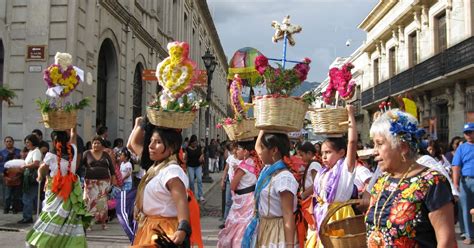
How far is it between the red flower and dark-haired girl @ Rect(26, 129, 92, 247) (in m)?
3.92

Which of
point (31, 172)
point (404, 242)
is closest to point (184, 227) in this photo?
point (404, 242)

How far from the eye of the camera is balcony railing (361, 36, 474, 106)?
1997 centimetres

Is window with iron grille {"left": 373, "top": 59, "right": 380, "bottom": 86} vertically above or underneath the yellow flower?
above

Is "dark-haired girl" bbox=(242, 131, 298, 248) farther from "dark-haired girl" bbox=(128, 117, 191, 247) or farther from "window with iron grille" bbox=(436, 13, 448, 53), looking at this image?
"window with iron grille" bbox=(436, 13, 448, 53)

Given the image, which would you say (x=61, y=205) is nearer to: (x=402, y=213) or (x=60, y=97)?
(x=60, y=97)

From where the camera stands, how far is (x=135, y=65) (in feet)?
65.5

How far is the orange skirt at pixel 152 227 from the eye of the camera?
11.0 feet

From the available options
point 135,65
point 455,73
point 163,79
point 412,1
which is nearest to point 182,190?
point 163,79

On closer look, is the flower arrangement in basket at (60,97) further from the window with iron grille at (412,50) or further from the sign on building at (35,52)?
the window with iron grille at (412,50)

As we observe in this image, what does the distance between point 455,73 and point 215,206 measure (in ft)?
40.5

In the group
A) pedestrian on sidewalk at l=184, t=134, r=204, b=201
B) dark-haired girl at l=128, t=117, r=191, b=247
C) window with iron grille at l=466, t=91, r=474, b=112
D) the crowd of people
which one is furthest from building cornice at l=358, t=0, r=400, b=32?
dark-haired girl at l=128, t=117, r=191, b=247

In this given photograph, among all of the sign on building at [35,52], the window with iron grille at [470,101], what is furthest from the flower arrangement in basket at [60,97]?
the window with iron grille at [470,101]

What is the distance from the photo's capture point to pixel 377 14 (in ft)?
116

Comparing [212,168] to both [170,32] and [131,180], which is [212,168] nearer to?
[170,32]
